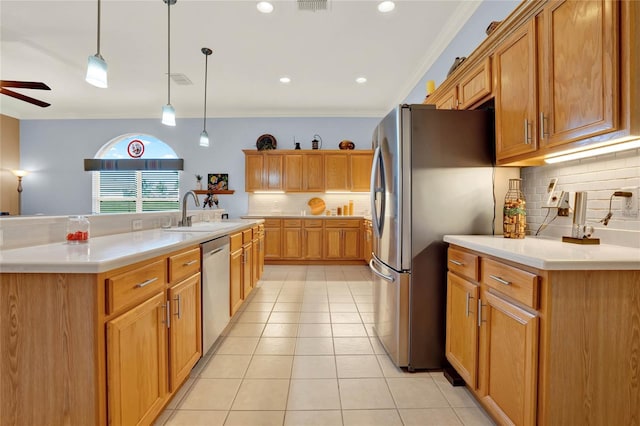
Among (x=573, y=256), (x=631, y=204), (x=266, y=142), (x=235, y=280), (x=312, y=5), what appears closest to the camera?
(x=573, y=256)

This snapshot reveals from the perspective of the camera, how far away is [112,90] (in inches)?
211

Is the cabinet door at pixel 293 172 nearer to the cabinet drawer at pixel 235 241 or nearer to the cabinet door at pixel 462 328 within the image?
the cabinet drawer at pixel 235 241

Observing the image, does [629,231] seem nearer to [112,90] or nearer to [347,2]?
[347,2]

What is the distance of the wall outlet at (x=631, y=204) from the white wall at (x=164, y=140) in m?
5.04

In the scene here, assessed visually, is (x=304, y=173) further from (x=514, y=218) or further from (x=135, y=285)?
(x=135, y=285)

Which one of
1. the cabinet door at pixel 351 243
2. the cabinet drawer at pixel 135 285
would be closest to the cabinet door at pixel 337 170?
the cabinet door at pixel 351 243

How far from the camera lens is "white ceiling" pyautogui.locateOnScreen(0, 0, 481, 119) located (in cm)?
319

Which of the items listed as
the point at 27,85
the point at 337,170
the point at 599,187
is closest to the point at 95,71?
the point at 27,85

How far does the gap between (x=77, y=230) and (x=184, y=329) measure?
0.80 m

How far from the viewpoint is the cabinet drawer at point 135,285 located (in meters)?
1.18

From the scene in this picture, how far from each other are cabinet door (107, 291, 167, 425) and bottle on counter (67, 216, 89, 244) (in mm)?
587

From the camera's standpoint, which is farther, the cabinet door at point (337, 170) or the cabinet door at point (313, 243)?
the cabinet door at point (337, 170)

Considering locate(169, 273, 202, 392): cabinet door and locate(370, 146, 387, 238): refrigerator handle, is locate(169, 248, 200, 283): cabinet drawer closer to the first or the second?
locate(169, 273, 202, 392): cabinet door

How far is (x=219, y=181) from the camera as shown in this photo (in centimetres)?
639
